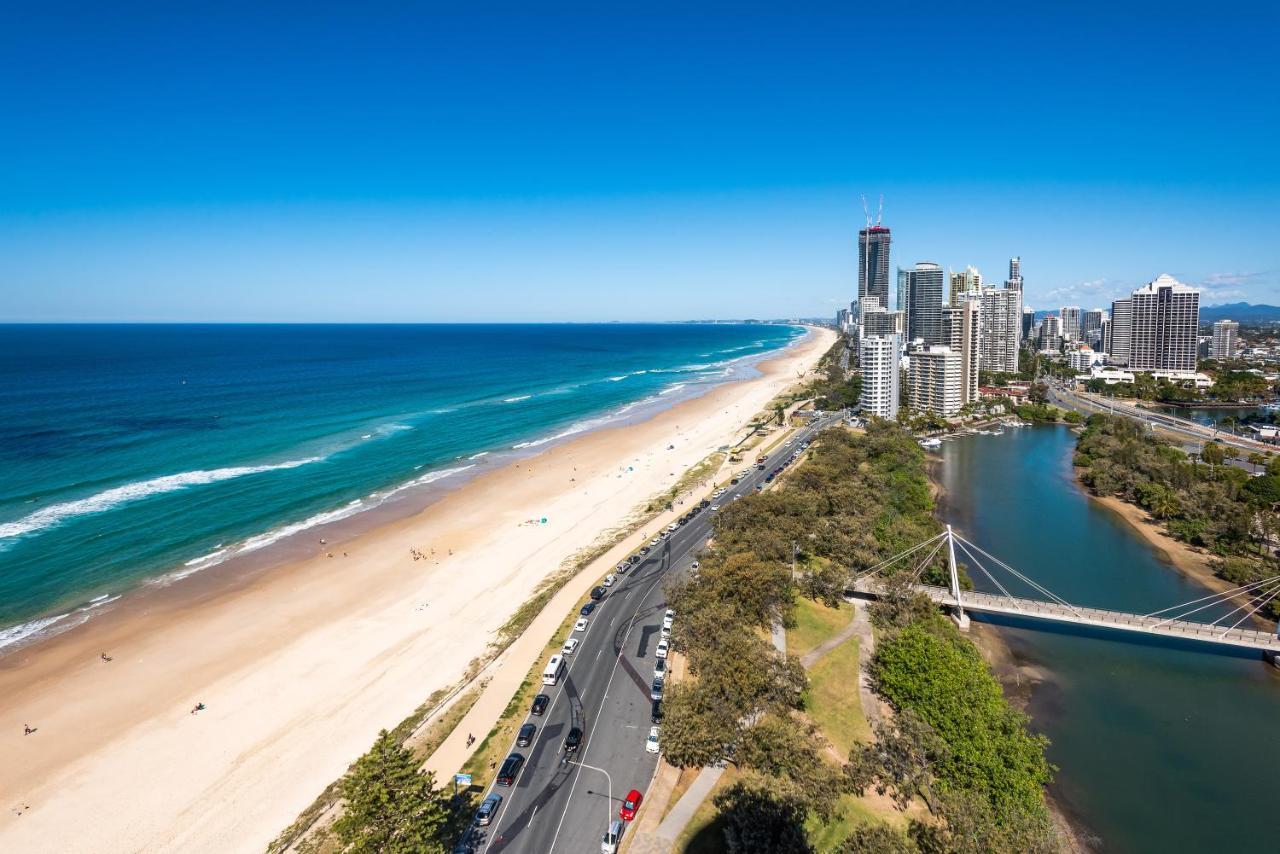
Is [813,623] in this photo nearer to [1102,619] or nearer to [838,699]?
[838,699]

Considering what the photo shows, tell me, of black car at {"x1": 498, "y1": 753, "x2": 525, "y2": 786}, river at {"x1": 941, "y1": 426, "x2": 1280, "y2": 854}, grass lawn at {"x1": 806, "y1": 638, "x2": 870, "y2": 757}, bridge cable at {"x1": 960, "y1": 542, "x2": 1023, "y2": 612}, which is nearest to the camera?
black car at {"x1": 498, "y1": 753, "x2": 525, "y2": 786}

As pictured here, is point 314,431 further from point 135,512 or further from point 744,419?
point 744,419

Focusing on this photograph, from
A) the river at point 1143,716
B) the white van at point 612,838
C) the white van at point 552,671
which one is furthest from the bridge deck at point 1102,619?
the white van at point 612,838

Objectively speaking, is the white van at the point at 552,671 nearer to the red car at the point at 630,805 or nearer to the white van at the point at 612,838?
the red car at the point at 630,805

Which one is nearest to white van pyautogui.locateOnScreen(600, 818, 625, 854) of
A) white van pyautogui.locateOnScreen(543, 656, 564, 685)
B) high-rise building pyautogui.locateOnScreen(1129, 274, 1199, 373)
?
white van pyautogui.locateOnScreen(543, 656, 564, 685)

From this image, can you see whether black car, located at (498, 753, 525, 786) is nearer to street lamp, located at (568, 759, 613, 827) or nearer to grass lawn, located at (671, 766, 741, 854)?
street lamp, located at (568, 759, 613, 827)

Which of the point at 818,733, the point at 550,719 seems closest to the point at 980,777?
the point at 818,733

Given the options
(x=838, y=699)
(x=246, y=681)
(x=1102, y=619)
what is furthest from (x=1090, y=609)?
(x=246, y=681)
